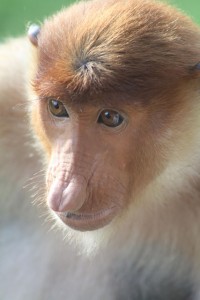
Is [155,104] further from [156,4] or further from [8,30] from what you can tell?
[8,30]

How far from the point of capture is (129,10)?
7.19 ft

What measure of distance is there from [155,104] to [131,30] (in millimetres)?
219

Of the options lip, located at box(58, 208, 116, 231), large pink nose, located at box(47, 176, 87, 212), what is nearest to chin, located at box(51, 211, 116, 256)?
lip, located at box(58, 208, 116, 231)

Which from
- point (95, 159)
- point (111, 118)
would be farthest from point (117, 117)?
point (95, 159)

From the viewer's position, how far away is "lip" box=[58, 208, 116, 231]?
217 cm

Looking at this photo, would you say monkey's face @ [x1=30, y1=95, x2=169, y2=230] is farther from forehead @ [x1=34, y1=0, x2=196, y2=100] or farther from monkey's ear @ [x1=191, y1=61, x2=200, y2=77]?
monkey's ear @ [x1=191, y1=61, x2=200, y2=77]

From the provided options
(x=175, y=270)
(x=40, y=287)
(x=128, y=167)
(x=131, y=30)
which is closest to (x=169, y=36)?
(x=131, y=30)

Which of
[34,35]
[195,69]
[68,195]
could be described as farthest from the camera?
[34,35]

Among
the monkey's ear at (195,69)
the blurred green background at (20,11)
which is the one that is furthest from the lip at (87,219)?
the blurred green background at (20,11)

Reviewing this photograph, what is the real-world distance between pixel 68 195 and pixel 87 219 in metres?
0.13

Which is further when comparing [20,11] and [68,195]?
[20,11]

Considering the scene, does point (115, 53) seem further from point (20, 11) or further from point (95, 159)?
point (20, 11)

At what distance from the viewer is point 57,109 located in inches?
88.7

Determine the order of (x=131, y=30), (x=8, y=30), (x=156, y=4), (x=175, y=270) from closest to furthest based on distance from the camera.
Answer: (x=131, y=30), (x=156, y=4), (x=175, y=270), (x=8, y=30)
